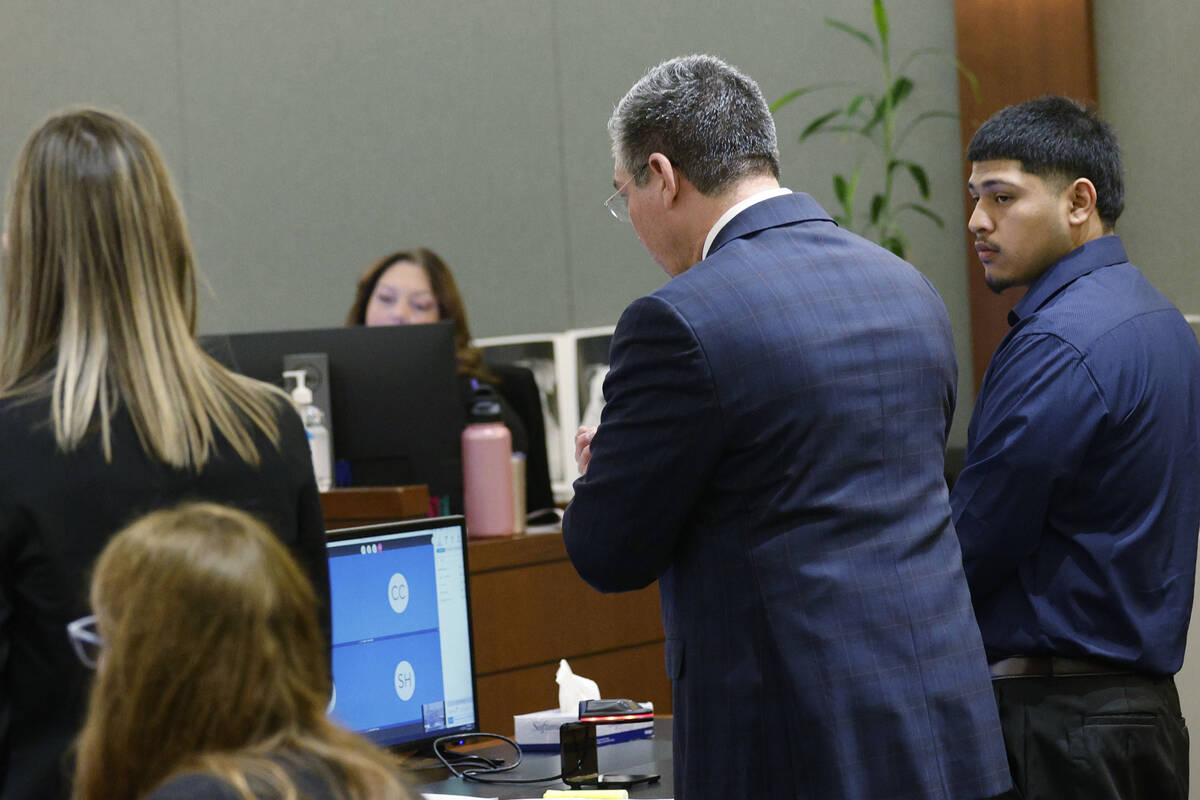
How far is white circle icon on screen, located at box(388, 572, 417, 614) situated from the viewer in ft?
6.74

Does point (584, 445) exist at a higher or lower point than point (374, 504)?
higher

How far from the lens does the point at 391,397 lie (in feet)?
9.39

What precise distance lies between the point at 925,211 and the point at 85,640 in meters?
4.32

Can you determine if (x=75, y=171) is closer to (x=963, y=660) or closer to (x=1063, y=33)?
(x=963, y=660)

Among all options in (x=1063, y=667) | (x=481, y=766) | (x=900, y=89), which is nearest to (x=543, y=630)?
(x=481, y=766)

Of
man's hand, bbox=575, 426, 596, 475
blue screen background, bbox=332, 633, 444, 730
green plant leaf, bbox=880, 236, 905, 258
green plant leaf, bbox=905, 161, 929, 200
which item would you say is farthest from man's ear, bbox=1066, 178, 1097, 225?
green plant leaf, bbox=905, 161, 929, 200

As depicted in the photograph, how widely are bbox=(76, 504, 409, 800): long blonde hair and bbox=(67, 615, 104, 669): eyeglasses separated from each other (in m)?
0.28

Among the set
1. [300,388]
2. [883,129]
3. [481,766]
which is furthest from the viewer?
[883,129]

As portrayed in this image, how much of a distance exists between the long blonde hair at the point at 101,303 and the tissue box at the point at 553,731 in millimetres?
984

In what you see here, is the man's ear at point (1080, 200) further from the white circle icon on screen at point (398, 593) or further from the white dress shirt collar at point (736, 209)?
the white circle icon on screen at point (398, 593)

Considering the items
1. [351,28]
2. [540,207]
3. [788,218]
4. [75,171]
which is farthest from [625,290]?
[75,171]

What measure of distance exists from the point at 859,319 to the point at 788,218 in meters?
0.15

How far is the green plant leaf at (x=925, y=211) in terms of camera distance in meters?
5.24

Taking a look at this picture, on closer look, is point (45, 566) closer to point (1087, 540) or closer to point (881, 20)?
point (1087, 540)
